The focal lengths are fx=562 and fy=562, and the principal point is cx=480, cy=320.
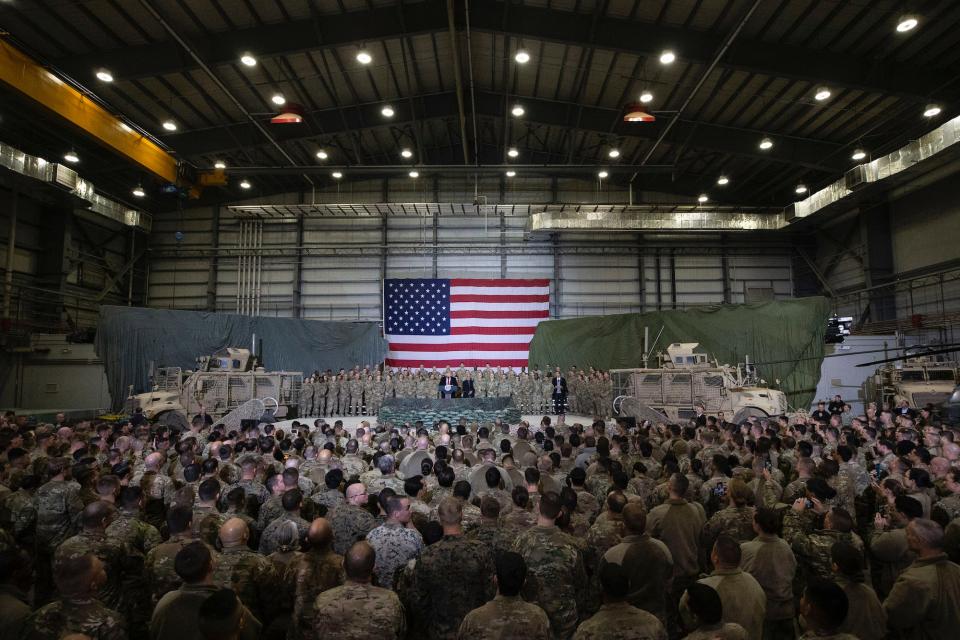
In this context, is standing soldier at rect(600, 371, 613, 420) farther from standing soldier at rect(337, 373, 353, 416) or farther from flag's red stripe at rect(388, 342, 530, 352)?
standing soldier at rect(337, 373, 353, 416)

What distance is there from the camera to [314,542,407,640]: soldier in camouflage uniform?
2.62m

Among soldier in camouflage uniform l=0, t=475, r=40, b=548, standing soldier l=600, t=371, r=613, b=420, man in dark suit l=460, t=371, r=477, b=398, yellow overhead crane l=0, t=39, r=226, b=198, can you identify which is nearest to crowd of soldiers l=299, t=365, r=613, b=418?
man in dark suit l=460, t=371, r=477, b=398

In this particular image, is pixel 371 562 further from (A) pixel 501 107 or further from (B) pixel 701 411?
(A) pixel 501 107

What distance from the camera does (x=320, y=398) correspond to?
18172 millimetres

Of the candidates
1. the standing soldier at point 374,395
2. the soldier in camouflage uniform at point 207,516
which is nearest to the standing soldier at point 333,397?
the standing soldier at point 374,395

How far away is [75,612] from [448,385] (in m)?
15.8

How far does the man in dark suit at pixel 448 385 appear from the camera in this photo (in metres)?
18.1

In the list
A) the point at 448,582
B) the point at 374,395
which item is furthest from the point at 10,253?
the point at 448,582

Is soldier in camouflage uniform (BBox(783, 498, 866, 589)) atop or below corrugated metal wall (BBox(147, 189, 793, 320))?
below

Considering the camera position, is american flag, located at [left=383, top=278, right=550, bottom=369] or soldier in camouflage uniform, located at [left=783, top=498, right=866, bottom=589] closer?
soldier in camouflage uniform, located at [left=783, top=498, right=866, bottom=589]

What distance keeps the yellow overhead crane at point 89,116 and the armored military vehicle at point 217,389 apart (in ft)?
23.4

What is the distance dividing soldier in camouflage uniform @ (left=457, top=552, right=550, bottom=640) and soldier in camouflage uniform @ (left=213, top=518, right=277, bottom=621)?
1367 mm

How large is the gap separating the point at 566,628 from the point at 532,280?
66.5 feet

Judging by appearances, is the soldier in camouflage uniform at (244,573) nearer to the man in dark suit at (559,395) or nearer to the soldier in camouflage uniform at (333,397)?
the man in dark suit at (559,395)
